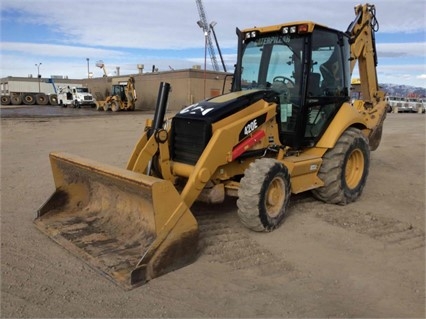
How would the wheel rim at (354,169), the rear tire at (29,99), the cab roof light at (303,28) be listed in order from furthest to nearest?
1. the rear tire at (29,99)
2. the wheel rim at (354,169)
3. the cab roof light at (303,28)

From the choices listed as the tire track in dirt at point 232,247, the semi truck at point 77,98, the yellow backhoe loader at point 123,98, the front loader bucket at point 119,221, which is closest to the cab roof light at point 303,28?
the tire track in dirt at point 232,247


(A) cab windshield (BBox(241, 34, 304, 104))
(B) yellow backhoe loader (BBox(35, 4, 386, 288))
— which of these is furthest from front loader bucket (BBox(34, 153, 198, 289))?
(A) cab windshield (BBox(241, 34, 304, 104))

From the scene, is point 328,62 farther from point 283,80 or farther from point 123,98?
point 123,98

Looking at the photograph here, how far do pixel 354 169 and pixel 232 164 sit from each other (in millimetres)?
2457

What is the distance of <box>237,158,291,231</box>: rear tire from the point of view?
15.5ft

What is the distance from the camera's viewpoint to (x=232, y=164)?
525 cm

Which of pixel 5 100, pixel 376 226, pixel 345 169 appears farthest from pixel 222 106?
pixel 5 100

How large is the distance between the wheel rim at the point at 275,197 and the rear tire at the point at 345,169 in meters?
1.20

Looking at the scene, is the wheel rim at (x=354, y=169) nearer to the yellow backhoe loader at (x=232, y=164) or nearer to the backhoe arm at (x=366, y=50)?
the yellow backhoe loader at (x=232, y=164)

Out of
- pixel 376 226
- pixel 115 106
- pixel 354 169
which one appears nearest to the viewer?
pixel 376 226

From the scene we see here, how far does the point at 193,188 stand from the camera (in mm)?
4559

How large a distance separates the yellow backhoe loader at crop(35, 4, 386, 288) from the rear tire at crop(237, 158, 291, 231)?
0.01 meters

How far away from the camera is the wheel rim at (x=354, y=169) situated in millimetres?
6555

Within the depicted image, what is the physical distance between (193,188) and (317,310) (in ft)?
5.92
